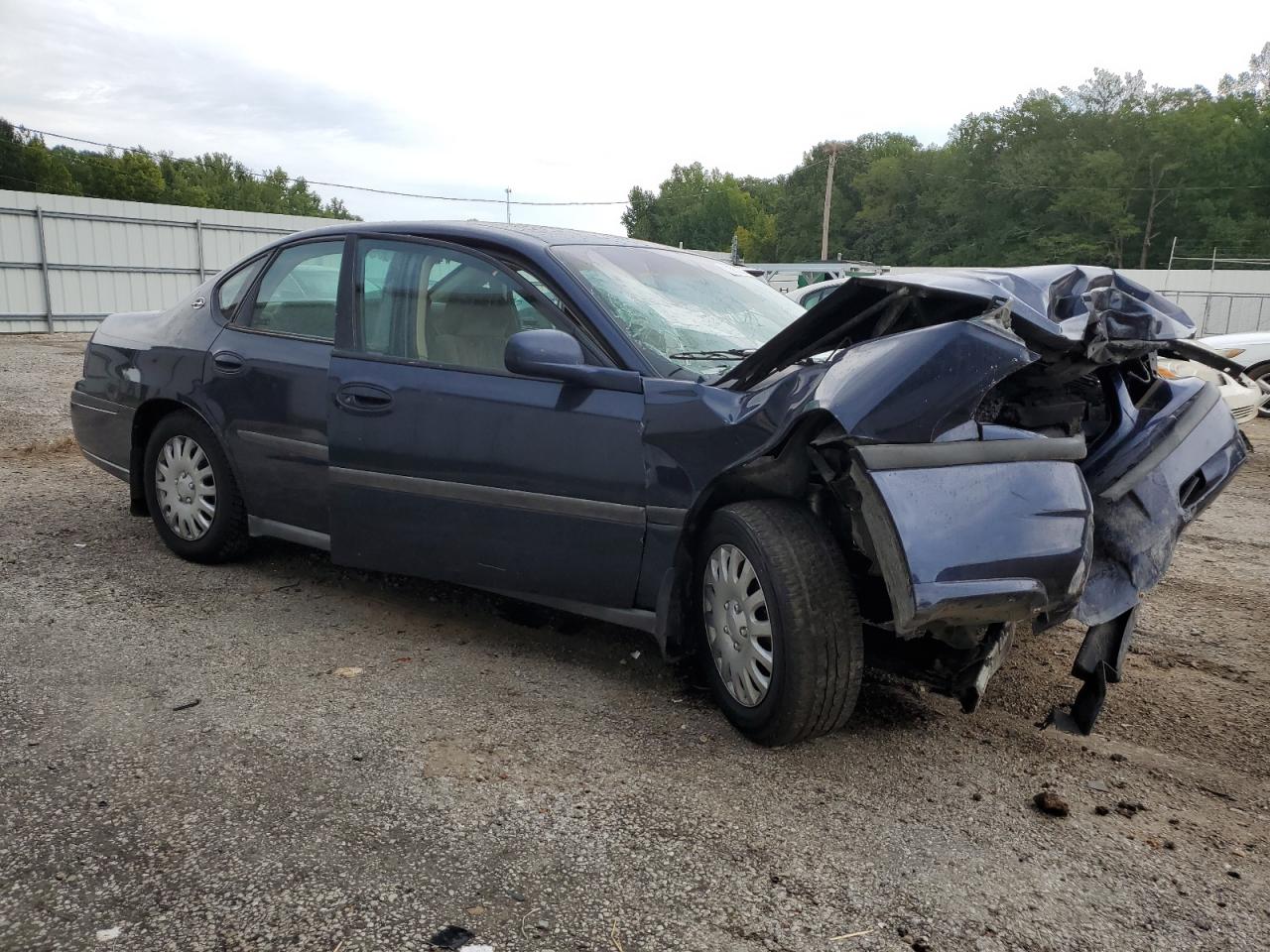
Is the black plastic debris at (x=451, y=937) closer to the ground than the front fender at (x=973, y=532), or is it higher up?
closer to the ground

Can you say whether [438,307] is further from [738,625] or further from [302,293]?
[738,625]

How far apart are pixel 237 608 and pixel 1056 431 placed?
324cm

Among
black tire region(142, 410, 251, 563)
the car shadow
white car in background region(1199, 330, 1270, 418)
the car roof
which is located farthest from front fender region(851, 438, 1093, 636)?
white car in background region(1199, 330, 1270, 418)

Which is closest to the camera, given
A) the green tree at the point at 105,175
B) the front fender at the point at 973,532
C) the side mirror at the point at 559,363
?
the front fender at the point at 973,532

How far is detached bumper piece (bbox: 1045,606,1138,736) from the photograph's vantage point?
9.76 ft

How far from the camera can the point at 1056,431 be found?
2.98m

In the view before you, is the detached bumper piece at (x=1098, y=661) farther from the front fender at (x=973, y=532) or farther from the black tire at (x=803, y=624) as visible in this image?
the black tire at (x=803, y=624)

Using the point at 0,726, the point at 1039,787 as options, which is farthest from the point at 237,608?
the point at 1039,787

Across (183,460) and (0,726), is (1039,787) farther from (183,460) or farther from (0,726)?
(183,460)

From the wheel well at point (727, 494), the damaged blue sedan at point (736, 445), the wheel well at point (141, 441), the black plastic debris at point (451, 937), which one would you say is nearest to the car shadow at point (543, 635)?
the wheel well at point (727, 494)

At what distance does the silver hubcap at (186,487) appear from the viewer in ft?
15.3

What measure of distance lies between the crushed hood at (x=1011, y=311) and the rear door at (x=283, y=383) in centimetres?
195

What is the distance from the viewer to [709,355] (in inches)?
140

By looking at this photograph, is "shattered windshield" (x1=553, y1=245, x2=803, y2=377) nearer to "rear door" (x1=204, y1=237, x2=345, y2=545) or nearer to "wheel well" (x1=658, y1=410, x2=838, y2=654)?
"wheel well" (x1=658, y1=410, x2=838, y2=654)
